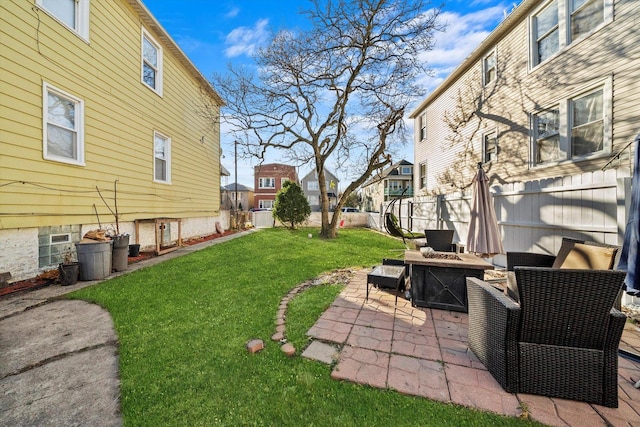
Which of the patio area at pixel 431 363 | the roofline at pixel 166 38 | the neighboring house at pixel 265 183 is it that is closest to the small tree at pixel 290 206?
the roofline at pixel 166 38

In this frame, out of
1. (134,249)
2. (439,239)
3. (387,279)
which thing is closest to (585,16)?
(439,239)

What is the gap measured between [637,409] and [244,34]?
12.4 metres

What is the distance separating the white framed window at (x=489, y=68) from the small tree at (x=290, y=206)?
1021cm

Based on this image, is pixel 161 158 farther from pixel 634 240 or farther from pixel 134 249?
pixel 634 240

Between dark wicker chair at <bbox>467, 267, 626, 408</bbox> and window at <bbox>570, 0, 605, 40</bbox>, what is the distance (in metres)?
8.16

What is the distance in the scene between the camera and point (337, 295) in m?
4.04

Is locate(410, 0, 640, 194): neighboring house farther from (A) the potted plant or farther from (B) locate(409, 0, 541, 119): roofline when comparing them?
(A) the potted plant

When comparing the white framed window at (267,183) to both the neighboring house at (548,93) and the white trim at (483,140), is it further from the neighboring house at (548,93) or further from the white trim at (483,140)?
the white trim at (483,140)

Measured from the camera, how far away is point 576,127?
21.5 ft

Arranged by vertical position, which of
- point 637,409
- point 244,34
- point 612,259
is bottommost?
point 637,409

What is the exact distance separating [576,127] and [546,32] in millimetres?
→ 3068

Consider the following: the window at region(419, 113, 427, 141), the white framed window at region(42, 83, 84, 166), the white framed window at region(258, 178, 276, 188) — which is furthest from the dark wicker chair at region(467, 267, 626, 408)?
the white framed window at region(258, 178, 276, 188)

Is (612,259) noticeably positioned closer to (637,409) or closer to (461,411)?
(637,409)

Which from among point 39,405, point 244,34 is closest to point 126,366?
point 39,405
